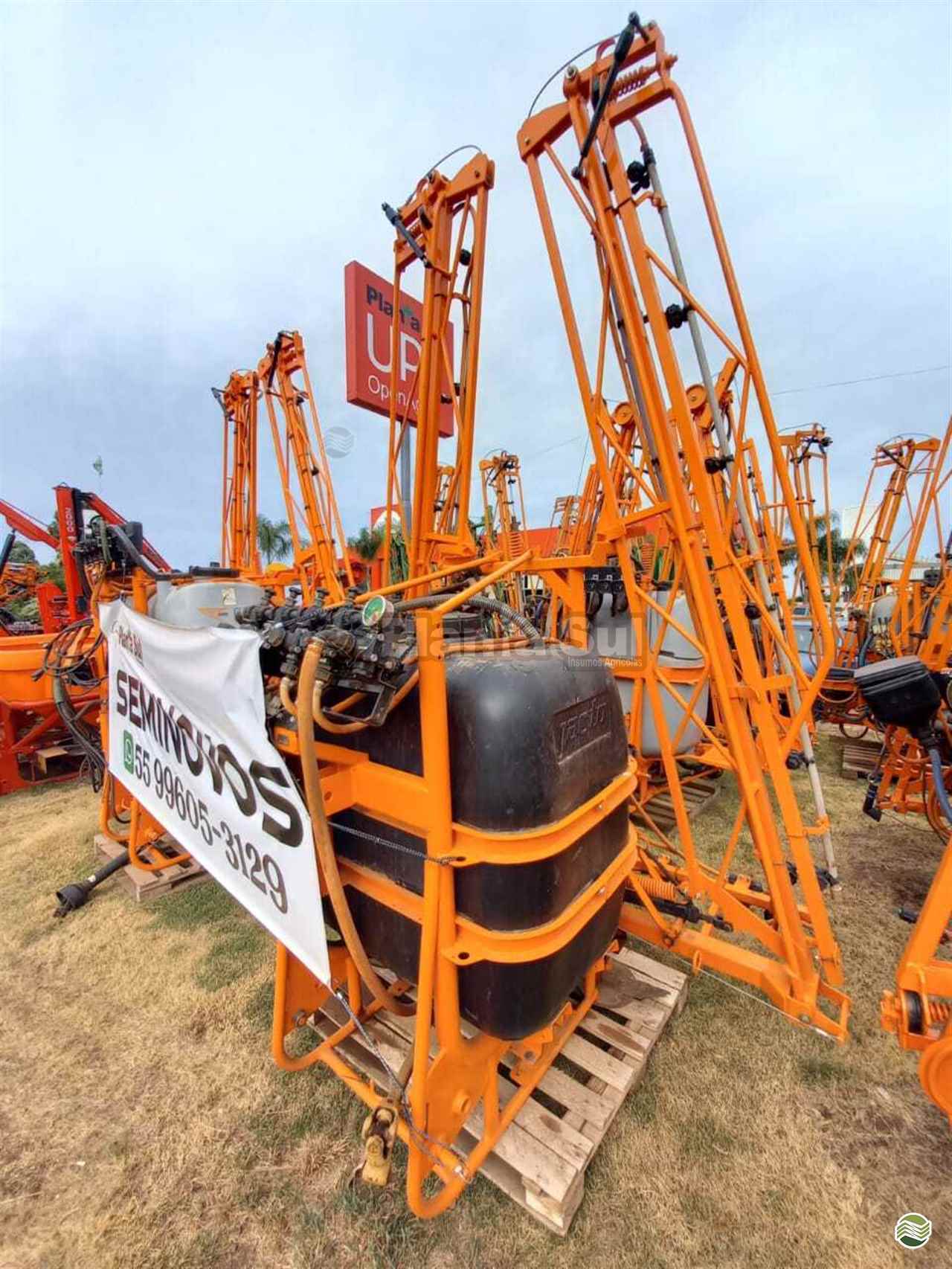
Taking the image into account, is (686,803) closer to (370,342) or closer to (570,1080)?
(570,1080)

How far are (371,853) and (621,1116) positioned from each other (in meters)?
1.64

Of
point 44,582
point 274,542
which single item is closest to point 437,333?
point 44,582

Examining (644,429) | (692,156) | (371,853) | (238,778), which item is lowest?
(371,853)

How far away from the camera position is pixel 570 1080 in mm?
2182

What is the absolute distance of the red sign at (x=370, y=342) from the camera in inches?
222

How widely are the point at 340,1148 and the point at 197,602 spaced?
3.12 meters

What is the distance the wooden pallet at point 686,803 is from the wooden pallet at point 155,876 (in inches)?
149

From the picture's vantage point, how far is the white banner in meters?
1.62

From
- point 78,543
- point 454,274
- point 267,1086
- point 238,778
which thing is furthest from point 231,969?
point 454,274

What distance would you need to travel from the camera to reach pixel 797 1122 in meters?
2.13

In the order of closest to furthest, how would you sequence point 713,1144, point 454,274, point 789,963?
1. point 713,1144
2. point 789,963
3. point 454,274

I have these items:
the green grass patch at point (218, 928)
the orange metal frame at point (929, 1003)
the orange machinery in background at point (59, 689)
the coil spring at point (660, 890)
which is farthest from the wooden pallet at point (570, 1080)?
the orange machinery in background at point (59, 689)

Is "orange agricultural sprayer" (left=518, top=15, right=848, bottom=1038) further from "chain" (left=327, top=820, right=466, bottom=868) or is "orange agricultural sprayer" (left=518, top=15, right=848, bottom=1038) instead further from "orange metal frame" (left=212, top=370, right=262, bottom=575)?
"orange metal frame" (left=212, top=370, right=262, bottom=575)

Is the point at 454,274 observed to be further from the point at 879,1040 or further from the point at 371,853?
the point at 879,1040
